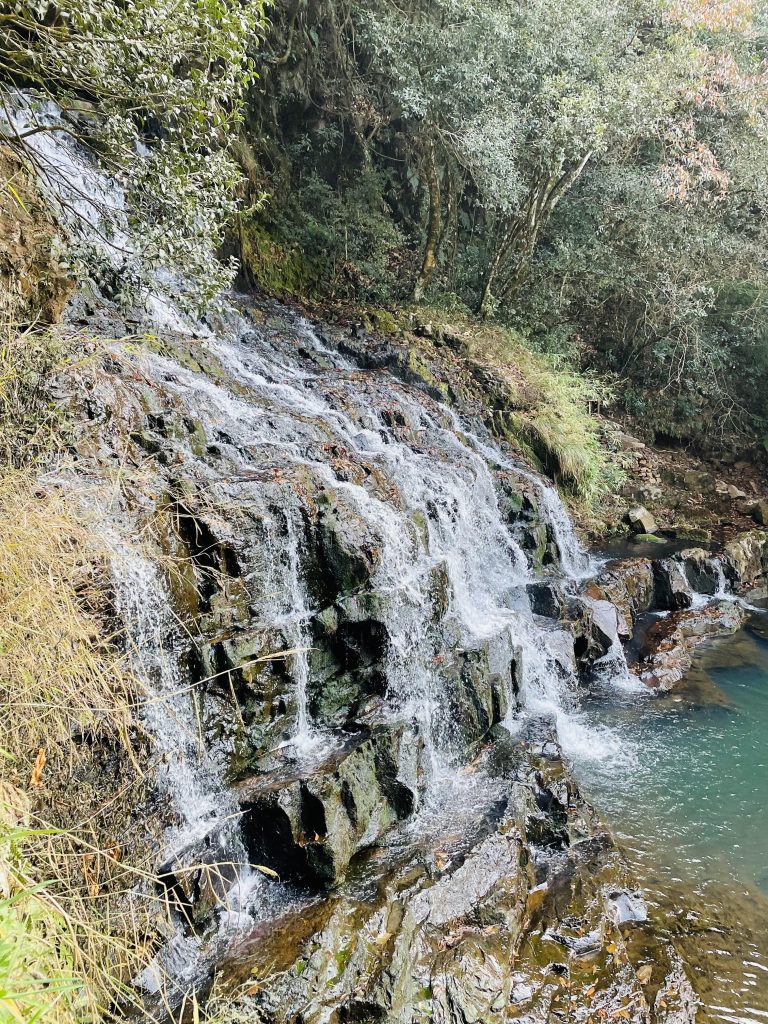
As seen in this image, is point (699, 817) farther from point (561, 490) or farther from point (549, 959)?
point (561, 490)

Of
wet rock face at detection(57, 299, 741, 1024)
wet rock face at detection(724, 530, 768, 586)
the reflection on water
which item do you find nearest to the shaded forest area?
wet rock face at detection(724, 530, 768, 586)

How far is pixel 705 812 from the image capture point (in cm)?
543

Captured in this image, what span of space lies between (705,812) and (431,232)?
34.8ft

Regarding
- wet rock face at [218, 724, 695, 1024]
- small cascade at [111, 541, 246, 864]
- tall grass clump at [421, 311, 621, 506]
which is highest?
tall grass clump at [421, 311, 621, 506]

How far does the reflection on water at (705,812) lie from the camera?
4.02 metres

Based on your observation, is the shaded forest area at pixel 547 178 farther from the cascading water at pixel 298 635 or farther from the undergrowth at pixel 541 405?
the cascading water at pixel 298 635

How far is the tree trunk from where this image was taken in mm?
11188

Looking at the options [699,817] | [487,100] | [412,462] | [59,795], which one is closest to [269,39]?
[487,100]

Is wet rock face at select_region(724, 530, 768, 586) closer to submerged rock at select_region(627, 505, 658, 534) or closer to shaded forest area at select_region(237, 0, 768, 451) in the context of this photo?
submerged rock at select_region(627, 505, 658, 534)

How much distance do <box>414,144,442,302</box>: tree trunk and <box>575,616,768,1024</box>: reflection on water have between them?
8716 millimetres

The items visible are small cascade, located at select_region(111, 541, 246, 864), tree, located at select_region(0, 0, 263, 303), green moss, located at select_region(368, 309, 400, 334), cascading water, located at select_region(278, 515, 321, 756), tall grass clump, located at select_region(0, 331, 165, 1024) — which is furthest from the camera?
green moss, located at select_region(368, 309, 400, 334)

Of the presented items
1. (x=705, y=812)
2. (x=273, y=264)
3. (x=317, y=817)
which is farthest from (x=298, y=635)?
(x=273, y=264)

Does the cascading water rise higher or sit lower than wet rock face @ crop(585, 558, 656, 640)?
higher

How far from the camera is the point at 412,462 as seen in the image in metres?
7.77
